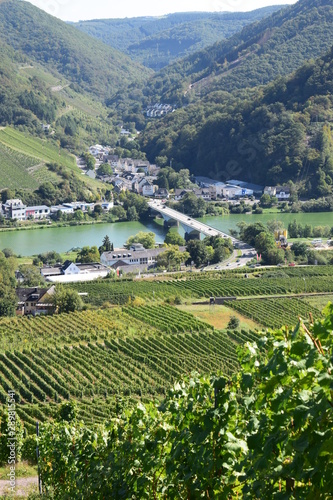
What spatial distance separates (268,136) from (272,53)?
27.6 m

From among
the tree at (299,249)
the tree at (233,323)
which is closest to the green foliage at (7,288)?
the tree at (233,323)

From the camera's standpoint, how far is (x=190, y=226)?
41.9 m

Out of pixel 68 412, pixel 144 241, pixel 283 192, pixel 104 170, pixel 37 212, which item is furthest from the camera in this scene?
pixel 104 170

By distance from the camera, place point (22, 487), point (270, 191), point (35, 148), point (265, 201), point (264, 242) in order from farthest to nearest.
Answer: point (35, 148)
point (270, 191)
point (265, 201)
point (264, 242)
point (22, 487)

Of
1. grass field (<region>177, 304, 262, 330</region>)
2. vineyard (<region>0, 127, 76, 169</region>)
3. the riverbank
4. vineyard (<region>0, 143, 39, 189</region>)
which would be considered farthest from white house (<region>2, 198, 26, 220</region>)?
grass field (<region>177, 304, 262, 330</region>)

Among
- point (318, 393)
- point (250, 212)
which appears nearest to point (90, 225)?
point (250, 212)

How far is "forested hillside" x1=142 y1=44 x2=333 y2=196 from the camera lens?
180 ft

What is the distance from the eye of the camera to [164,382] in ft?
56.3

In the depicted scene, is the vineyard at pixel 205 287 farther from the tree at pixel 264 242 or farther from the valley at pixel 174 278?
the tree at pixel 264 242

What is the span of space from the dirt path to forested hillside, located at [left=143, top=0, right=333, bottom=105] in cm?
7142

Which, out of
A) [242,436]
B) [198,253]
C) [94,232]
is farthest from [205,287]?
[242,436]

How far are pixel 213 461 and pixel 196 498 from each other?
349 millimetres

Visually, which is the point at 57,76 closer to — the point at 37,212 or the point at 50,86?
the point at 50,86

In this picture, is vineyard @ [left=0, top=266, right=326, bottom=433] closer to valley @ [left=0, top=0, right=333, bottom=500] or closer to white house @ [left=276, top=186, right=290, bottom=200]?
valley @ [left=0, top=0, right=333, bottom=500]
